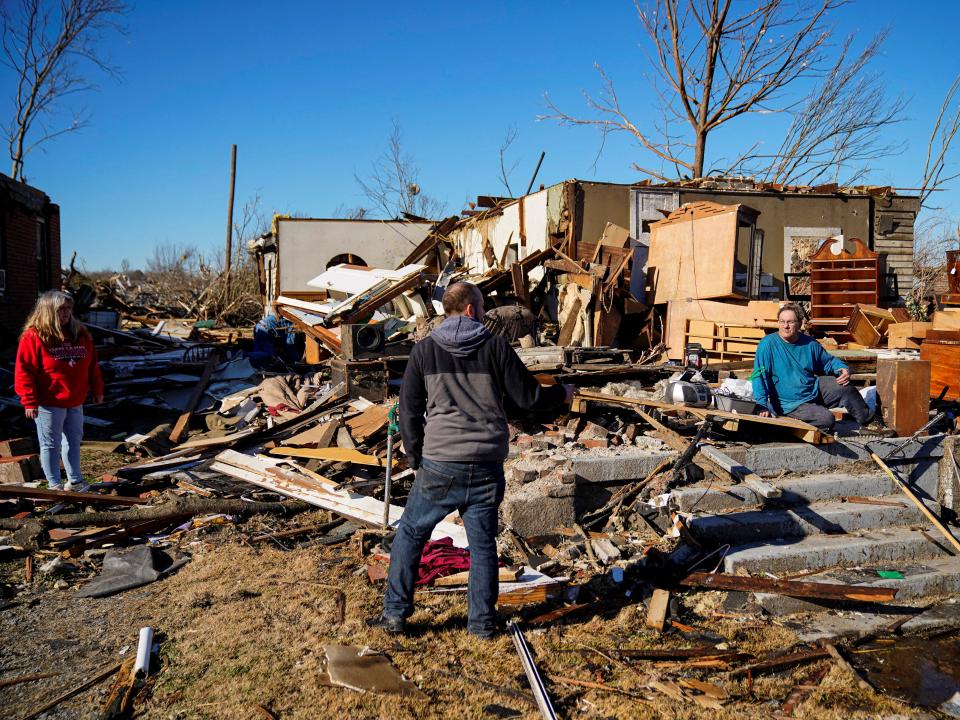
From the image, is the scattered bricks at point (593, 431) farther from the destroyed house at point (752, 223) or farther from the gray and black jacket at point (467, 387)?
the destroyed house at point (752, 223)

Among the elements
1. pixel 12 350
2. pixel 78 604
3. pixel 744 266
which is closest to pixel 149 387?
pixel 12 350

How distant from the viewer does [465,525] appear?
3.94 m

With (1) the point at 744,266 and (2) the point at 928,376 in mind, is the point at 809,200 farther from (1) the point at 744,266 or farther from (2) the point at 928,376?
Result: (2) the point at 928,376

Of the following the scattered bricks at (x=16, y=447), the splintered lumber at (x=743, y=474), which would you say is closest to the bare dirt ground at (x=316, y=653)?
the splintered lumber at (x=743, y=474)

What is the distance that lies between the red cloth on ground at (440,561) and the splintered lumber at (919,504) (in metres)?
3.70

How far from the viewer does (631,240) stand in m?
14.5

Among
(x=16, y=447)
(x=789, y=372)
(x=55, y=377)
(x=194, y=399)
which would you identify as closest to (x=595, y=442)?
(x=789, y=372)

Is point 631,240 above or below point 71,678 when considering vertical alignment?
above

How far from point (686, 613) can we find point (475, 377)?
86.0 inches

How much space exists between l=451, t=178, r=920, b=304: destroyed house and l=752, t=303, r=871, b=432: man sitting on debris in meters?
7.10

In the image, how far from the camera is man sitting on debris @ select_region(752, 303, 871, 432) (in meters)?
6.63

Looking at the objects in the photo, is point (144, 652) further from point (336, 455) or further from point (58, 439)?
point (58, 439)

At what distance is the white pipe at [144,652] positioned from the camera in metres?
3.59

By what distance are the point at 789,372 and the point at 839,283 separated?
8512 millimetres
